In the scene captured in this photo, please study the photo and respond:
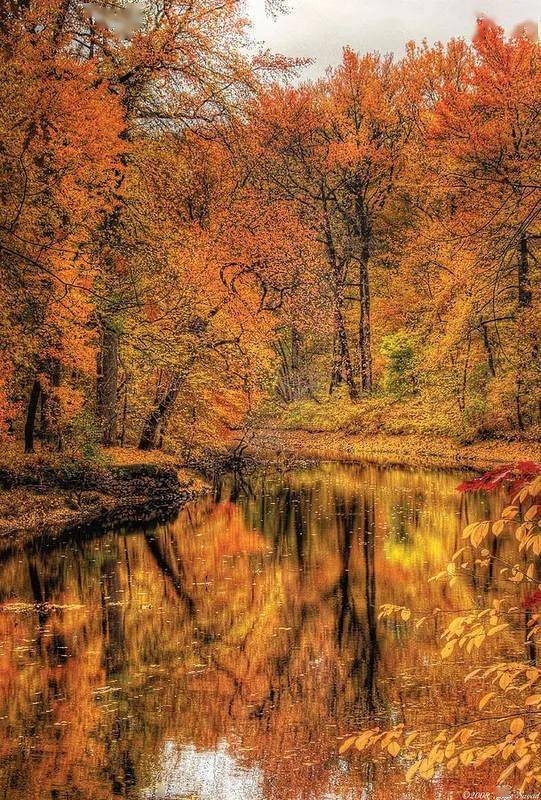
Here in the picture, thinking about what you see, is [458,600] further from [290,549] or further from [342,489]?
[342,489]

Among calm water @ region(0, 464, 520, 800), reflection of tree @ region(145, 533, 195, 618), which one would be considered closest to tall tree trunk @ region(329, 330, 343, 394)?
calm water @ region(0, 464, 520, 800)

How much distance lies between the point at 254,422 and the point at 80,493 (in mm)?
10111

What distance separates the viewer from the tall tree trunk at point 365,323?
129ft

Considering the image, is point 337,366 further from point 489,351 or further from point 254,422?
point 489,351

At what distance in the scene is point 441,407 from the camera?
34.0 m

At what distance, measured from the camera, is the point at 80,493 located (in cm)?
2058

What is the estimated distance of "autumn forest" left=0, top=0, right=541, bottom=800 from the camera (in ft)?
24.0

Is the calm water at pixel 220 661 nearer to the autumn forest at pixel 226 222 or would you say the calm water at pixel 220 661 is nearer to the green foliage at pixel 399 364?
the autumn forest at pixel 226 222

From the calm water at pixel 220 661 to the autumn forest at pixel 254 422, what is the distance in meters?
0.05

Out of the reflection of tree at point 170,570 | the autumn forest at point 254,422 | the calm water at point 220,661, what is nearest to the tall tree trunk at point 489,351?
the autumn forest at point 254,422

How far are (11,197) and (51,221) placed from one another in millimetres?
2017

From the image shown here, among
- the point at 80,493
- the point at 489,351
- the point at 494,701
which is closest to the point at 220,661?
the point at 494,701

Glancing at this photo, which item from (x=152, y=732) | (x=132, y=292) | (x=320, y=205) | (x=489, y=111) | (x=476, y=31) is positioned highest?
(x=476, y=31)

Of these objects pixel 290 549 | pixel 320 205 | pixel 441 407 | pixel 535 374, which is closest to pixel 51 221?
pixel 290 549
